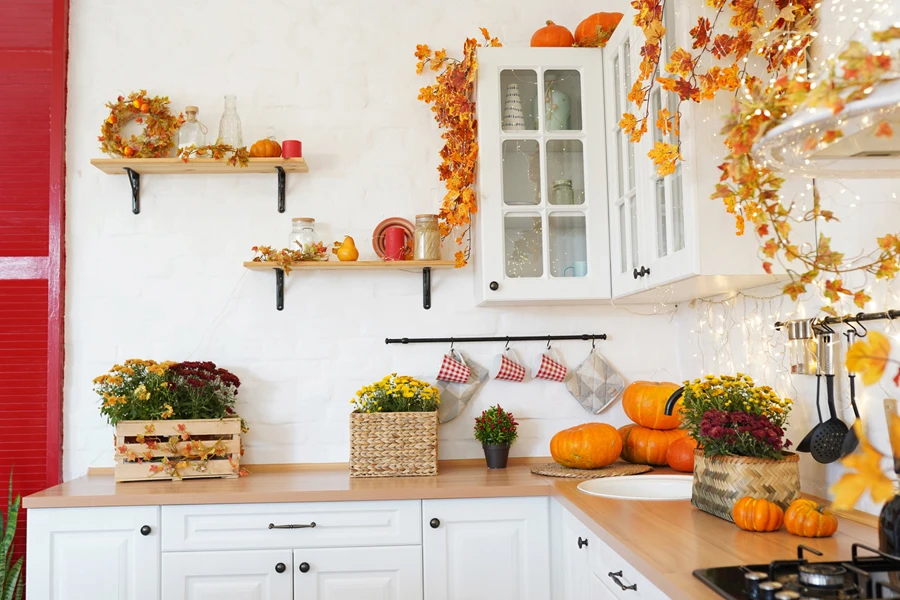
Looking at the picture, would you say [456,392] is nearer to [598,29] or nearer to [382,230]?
[382,230]

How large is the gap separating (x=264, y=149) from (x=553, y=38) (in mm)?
1092

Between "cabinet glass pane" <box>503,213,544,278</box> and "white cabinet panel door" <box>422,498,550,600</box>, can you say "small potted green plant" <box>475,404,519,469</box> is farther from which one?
"cabinet glass pane" <box>503,213,544,278</box>

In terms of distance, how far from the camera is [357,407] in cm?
290

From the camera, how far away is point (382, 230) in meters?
2.99

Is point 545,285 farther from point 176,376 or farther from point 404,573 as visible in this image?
point 176,376

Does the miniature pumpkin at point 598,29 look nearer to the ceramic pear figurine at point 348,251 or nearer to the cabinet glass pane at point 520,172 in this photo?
the cabinet glass pane at point 520,172

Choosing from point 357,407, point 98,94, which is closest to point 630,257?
point 357,407

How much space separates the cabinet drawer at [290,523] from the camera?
244 centimetres

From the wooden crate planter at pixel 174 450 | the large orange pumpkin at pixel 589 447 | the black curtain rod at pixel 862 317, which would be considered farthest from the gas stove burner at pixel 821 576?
the wooden crate planter at pixel 174 450

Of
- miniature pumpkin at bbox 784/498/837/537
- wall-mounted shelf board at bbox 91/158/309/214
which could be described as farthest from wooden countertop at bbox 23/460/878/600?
wall-mounted shelf board at bbox 91/158/309/214

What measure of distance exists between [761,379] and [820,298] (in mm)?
417

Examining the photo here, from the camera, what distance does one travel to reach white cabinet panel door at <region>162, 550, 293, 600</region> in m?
2.43

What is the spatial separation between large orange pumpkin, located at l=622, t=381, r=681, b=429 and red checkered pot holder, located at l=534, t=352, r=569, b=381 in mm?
260

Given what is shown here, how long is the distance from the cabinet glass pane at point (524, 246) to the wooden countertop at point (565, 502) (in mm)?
682
